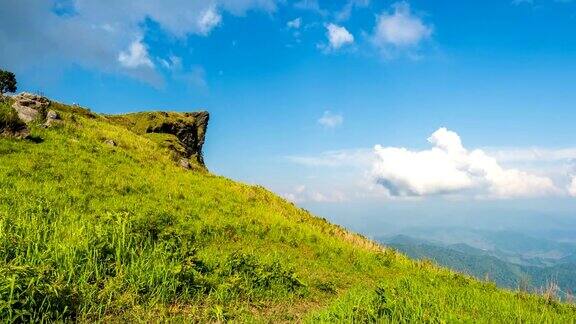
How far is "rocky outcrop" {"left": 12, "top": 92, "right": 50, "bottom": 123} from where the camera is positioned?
29812 mm

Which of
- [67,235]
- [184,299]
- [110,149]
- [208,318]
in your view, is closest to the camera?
[208,318]

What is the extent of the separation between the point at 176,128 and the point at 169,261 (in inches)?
1790

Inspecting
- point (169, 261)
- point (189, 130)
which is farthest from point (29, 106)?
point (189, 130)

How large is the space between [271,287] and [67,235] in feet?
A: 20.0

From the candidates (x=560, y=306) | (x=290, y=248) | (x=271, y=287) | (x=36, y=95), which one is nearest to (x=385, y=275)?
(x=290, y=248)

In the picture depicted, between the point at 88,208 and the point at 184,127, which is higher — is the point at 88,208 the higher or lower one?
the lower one

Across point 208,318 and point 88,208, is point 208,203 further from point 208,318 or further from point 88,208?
point 208,318

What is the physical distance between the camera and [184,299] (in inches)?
396

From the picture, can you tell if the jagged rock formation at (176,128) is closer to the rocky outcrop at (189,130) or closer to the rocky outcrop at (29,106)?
the rocky outcrop at (189,130)

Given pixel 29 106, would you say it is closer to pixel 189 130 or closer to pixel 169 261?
pixel 169 261

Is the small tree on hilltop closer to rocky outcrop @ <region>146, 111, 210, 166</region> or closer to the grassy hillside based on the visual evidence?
rocky outcrop @ <region>146, 111, 210, 166</region>

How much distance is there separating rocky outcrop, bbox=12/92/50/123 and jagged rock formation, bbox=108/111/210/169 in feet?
43.5

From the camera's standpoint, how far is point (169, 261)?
11.5m

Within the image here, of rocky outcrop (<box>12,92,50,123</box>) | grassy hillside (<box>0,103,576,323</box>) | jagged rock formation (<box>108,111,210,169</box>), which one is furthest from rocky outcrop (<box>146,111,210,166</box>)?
grassy hillside (<box>0,103,576,323</box>)
